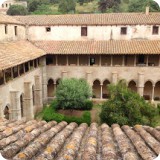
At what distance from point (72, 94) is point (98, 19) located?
10.7 meters

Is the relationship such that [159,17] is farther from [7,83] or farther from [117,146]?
[117,146]

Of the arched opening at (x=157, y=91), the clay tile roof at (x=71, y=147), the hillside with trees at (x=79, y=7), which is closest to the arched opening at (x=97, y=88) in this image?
the arched opening at (x=157, y=91)

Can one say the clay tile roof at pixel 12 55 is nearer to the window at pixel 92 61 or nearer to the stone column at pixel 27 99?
the stone column at pixel 27 99

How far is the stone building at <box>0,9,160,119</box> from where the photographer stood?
24.4 metres

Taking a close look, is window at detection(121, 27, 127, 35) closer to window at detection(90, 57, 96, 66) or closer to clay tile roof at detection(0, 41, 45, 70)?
window at detection(90, 57, 96, 66)

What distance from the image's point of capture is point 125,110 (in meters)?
15.9

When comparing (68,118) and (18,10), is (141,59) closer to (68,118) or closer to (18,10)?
(68,118)

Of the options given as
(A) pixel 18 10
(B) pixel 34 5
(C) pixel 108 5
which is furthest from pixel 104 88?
(B) pixel 34 5

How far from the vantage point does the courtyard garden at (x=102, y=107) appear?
15.5m

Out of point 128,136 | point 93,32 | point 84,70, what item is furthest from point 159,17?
point 128,136

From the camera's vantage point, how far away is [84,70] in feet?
84.5

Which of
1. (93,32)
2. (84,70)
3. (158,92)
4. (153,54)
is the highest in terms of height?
(93,32)

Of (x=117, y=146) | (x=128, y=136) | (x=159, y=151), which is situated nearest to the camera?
(x=159, y=151)

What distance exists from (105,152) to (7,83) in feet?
39.9
